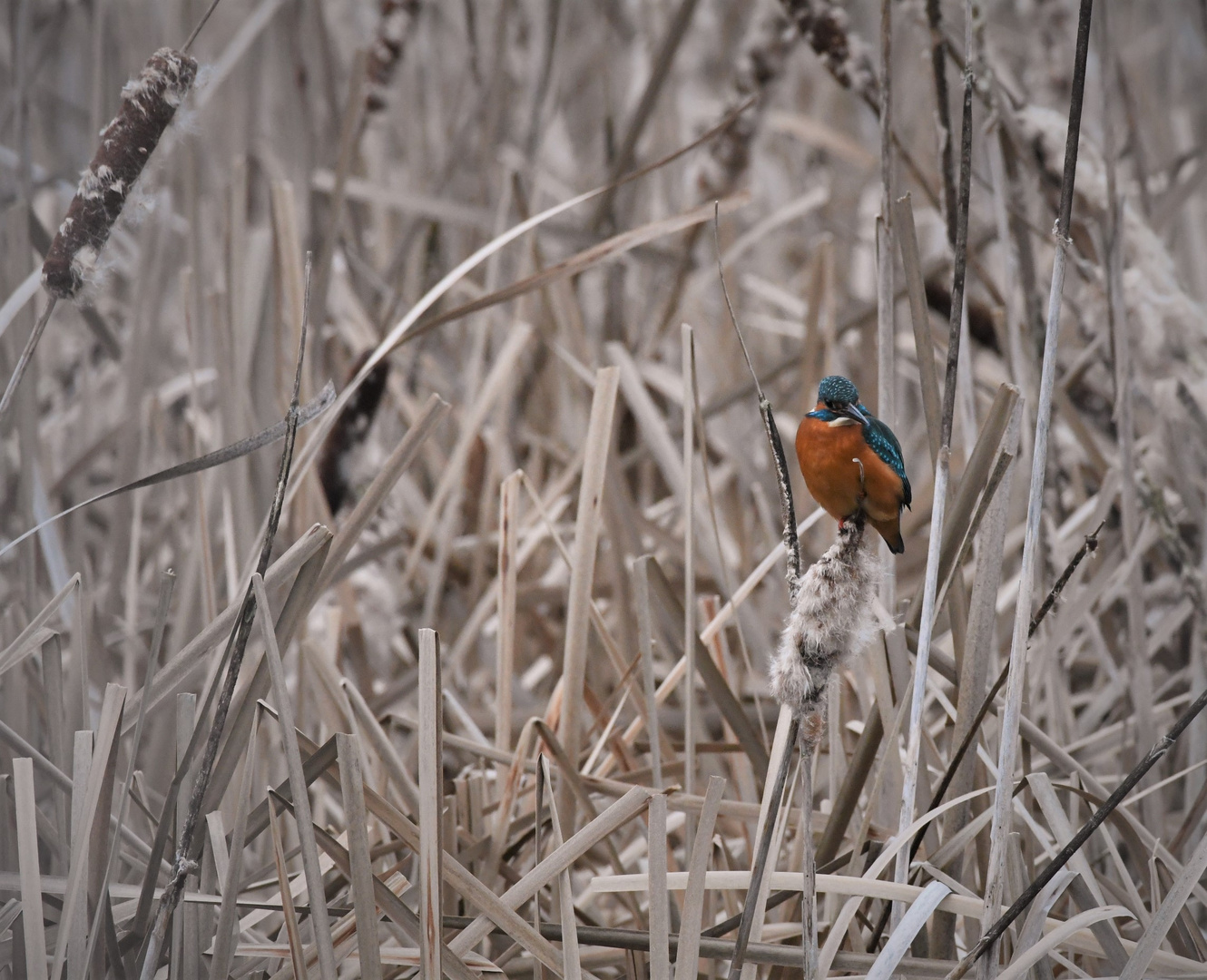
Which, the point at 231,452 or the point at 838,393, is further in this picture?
the point at 231,452

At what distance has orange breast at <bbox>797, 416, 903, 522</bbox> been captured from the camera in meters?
0.49

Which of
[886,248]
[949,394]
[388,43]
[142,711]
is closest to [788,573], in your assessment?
[949,394]

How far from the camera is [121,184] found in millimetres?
627

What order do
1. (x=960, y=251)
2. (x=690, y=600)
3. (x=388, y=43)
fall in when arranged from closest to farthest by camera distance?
(x=960, y=251), (x=690, y=600), (x=388, y=43)

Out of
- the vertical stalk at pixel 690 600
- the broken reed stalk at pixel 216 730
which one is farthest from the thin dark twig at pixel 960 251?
the broken reed stalk at pixel 216 730

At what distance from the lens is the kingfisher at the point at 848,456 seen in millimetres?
488

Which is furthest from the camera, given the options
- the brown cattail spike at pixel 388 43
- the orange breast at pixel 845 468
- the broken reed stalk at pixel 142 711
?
the brown cattail spike at pixel 388 43

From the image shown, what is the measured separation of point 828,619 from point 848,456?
0.29ft

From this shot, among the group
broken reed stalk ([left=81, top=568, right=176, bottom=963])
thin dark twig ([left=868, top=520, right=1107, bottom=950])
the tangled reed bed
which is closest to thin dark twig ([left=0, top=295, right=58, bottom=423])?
the tangled reed bed

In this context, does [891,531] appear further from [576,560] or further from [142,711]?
[142,711]

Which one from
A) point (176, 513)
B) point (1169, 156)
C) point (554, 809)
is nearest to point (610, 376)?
point (554, 809)

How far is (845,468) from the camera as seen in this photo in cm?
49

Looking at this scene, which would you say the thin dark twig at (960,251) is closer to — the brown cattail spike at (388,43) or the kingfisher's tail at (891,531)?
the kingfisher's tail at (891,531)

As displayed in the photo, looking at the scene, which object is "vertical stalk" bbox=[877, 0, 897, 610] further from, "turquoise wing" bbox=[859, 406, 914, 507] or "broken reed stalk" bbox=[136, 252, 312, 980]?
"broken reed stalk" bbox=[136, 252, 312, 980]
